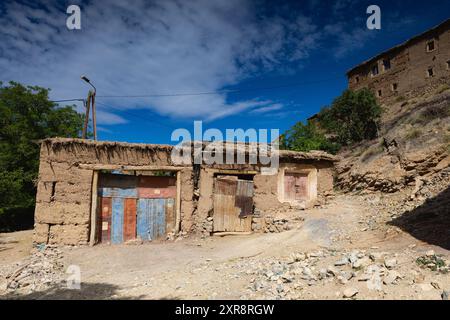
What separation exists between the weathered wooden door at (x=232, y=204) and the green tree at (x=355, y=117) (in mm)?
15353

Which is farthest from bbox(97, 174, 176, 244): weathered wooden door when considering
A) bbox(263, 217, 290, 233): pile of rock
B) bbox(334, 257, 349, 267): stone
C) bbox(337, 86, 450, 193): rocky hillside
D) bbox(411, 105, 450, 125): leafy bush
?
bbox(411, 105, 450, 125): leafy bush

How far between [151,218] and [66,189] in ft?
8.77

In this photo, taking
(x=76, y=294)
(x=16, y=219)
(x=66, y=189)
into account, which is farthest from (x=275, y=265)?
(x=16, y=219)

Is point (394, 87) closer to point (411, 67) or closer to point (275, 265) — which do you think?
point (411, 67)

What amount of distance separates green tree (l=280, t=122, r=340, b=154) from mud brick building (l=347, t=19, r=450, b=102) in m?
10.6

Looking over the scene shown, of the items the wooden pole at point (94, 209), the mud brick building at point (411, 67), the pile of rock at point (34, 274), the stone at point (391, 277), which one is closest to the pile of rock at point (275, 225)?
the stone at point (391, 277)

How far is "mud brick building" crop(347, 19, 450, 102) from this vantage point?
23453mm

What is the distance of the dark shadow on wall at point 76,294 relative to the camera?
5.27m

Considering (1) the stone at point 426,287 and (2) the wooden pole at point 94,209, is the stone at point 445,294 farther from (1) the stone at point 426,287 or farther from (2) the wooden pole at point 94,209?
(2) the wooden pole at point 94,209

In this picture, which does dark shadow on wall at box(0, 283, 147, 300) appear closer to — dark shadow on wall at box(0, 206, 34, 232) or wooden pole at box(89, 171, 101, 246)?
wooden pole at box(89, 171, 101, 246)

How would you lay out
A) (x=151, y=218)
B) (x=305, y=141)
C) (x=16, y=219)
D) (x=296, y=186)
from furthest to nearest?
(x=305, y=141), (x=16, y=219), (x=296, y=186), (x=151, y=218)

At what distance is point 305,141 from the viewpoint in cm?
2092
